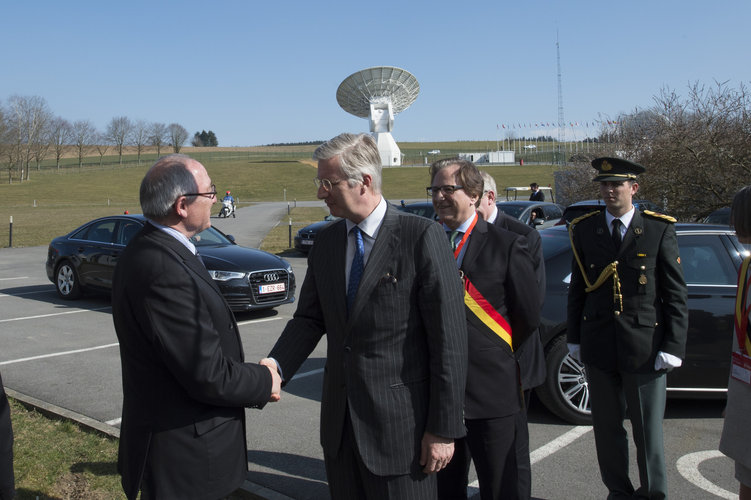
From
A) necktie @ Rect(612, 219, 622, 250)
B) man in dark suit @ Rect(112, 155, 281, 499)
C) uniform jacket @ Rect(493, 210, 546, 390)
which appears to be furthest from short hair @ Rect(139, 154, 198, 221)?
necktie @ Rect(612, 219, 622, 250)

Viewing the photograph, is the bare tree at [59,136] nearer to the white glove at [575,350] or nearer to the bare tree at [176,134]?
the bare tree at [176,134]

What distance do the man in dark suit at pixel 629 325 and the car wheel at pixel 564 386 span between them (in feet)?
4.37

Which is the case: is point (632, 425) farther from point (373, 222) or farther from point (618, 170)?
point (373, 222)

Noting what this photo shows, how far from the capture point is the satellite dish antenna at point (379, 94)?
69.9m

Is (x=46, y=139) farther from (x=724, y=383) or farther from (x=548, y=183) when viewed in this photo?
(x=724, y=383)

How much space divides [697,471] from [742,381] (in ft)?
6.33

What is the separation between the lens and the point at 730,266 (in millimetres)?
5117

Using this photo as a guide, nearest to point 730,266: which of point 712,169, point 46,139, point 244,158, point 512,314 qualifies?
point 512,314

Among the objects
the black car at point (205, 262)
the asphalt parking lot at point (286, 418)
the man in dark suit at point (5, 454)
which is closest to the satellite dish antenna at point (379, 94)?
the black car at point (205, 262)

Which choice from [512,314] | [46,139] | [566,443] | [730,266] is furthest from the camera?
[46,139]

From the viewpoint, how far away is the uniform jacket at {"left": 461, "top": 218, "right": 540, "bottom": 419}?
293 centimetres

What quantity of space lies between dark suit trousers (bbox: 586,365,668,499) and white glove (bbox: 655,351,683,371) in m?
0.07

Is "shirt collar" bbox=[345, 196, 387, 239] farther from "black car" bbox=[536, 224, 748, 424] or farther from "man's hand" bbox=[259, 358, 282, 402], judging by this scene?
"black car" bbox=[536, 224, 748, 424]

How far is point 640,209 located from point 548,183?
210 ft
